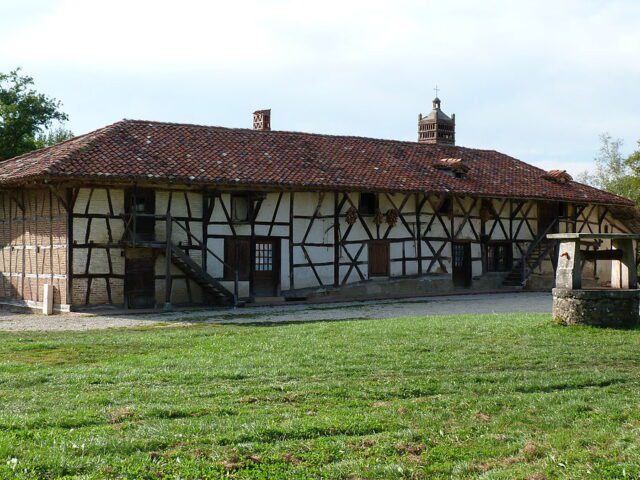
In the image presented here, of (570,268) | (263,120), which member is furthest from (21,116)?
(570,268)

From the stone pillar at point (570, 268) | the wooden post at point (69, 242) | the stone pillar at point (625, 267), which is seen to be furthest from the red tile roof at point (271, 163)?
the stone pillar at point (625, 267)

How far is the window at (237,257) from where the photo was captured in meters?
25.9

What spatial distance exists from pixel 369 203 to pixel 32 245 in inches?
451

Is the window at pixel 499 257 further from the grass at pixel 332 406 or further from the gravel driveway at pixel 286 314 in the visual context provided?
the grass at pixel 332 406

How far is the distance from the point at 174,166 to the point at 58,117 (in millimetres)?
21910

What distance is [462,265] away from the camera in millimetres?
32500

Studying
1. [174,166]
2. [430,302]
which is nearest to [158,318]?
[174,166]

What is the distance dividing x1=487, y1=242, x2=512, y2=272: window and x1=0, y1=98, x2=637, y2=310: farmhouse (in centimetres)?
6

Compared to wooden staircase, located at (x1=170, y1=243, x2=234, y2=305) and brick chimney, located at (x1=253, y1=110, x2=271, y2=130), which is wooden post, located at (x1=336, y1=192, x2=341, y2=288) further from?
brick chimney, located at (x1=253, y1=110, x2=271, y2=130)

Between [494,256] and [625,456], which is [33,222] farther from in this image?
[625,456]

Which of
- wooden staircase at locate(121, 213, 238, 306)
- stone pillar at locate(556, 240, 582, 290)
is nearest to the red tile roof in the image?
wooden staircase at locate(121, 213, 238, 306)

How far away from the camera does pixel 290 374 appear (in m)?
10.6

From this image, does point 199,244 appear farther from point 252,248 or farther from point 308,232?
point 308,232

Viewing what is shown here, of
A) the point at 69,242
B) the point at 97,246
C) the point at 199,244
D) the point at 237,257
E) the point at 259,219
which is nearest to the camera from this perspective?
the point at 69,242
